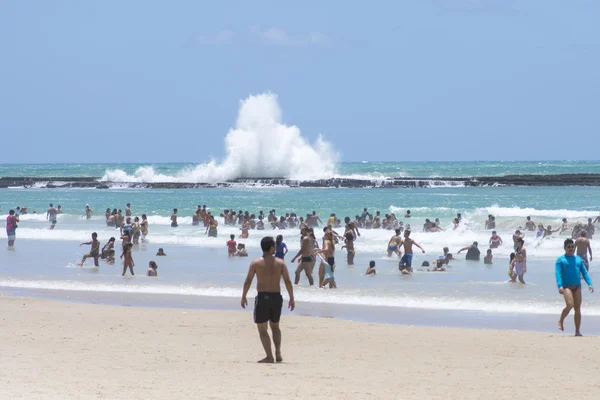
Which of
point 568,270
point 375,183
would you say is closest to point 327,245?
point 568,270

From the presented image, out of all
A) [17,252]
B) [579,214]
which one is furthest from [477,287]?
[579,214]

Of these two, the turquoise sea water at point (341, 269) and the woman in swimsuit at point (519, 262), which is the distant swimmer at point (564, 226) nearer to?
the turquoise sea water at point (341, 269)

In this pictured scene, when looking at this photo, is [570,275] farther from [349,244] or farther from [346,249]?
[346,249]

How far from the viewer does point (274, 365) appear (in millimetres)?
8922

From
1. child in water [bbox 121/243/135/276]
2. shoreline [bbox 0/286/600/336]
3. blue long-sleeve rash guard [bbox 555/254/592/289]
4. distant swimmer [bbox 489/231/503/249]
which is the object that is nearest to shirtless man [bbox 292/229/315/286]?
shoreline [bbox 0/286/600/336]

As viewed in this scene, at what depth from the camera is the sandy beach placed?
7703 mm

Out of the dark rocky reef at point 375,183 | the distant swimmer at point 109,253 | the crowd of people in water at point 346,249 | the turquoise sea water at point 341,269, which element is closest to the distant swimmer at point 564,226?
the crowd of people in water at point 346,249

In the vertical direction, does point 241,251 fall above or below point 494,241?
below

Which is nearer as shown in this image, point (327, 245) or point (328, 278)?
point (328, 278)

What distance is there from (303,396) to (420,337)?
4040 millimetres

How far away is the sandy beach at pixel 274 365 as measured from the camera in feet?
25.3

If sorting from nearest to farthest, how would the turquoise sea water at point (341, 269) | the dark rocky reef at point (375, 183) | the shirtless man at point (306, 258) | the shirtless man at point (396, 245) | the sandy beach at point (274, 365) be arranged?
the sandy beach at point (274, 365), the turquoise sea water at point (341, 269), the shirtless man at point (306, 258), the shirtless man at point (396, 245), the dark rocky reef at point (375, 183)

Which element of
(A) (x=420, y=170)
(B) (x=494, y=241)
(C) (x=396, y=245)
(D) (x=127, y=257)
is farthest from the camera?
(A) (x=420, y=170)

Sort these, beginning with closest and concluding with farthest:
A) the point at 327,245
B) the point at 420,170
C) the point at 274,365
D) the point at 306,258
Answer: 1. the point at 274,365
2. the point at 306,258
3. the point at 327,245
4. the point at 420,170
